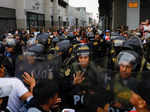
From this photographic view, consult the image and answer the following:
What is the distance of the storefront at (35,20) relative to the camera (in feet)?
94.1

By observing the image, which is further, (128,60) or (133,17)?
Answer: (133,17)

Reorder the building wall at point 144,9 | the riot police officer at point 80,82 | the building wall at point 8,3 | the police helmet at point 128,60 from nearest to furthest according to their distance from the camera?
the riot police officer at point 80,82 → the police helmet at point 128,60 → the building wall at point 144,9 → the building wall at point 8,3

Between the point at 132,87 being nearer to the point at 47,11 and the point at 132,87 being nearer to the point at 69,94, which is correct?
the point at 69,94

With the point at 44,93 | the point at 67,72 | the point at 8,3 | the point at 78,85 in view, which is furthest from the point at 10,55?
the point at 8,3

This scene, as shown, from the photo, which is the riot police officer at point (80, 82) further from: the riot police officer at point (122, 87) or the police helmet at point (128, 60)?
the police helmet at point (128, 60)

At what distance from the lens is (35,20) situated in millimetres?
31250

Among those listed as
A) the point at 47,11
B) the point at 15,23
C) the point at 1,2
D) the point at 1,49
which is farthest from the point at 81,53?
the point at 47,11

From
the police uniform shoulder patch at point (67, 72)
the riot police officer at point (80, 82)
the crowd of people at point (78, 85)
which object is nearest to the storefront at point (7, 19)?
the crowd of people at point (78, 85)

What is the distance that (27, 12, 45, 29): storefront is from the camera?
94.1 feet

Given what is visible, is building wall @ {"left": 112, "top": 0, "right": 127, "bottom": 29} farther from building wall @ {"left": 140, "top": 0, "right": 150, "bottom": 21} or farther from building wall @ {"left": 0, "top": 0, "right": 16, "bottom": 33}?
building wall @ {"left": 0, "top": 0, "right": 16, "bottom": 33}

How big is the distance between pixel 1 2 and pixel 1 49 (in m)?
17.3

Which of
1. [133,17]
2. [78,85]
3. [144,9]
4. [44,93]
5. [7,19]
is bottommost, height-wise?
[78,85]

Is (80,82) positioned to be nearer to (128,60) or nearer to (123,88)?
(128,60)

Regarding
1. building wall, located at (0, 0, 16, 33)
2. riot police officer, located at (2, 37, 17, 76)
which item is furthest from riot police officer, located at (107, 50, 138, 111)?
building wall, located at (0, 0, 16, 33)
